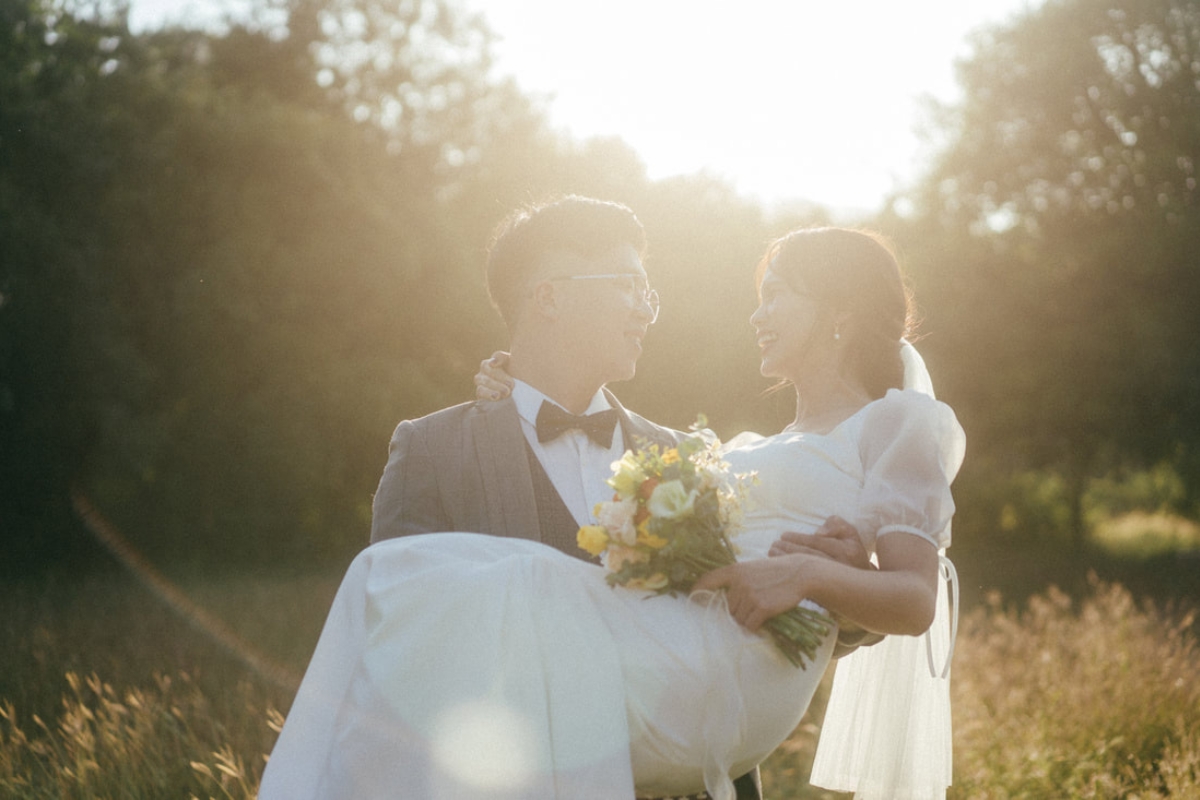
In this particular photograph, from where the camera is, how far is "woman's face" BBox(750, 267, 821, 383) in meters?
3.48

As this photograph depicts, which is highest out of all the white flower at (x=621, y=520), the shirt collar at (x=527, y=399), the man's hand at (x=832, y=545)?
the shirt collar at (x=527, y=399)

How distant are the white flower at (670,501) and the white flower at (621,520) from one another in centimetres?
5

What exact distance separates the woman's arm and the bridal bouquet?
0.19ft

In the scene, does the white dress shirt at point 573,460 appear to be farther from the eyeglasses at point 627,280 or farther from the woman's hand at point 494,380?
the eyeglasses at point 627,280

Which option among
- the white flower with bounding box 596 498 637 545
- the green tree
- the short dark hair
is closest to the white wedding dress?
the white flower with bounding box 596 498 637 545

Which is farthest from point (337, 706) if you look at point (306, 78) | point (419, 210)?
point (306, 78)

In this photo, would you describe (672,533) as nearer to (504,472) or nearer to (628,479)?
(628,479)

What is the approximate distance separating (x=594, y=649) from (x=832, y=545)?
2.12 feet

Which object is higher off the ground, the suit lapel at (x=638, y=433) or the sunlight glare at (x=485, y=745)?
the suit lapel at (x=638, y=433)

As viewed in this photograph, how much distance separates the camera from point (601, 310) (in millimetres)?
3672

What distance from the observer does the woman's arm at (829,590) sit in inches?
103

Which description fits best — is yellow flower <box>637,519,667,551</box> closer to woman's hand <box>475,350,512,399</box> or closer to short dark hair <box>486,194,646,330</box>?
woman's hand <box>475,350,512,399</box>

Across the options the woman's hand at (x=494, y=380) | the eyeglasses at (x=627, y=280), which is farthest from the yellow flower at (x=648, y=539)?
the eyeglasses at (x=627, y=280)

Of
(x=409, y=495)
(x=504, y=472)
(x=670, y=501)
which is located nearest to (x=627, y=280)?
(x=504, y=472)
